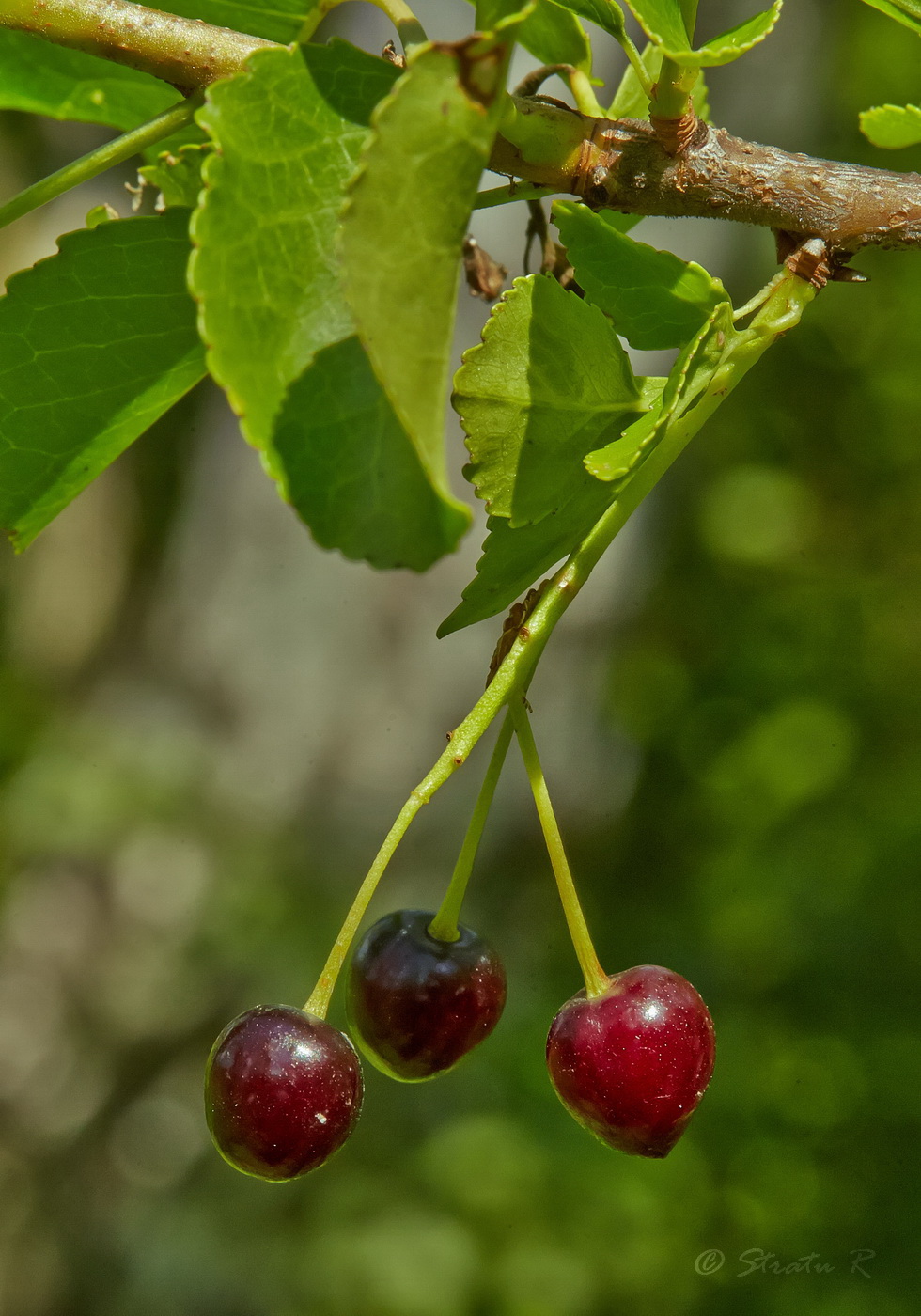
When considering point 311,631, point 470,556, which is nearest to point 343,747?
point 311,631

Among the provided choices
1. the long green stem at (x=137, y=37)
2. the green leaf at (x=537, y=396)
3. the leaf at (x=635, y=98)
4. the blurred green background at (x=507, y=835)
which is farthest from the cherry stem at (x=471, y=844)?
the blurred green background at (x=507, y=835)

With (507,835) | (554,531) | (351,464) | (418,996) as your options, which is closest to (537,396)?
(554,531)

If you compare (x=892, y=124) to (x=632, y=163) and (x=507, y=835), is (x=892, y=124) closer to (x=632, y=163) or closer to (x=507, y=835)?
(x=632, y=163)

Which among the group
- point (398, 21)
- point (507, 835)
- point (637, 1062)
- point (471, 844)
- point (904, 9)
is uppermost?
point (398, 21)

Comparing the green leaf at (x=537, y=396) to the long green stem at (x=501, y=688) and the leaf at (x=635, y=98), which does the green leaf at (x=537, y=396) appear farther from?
the leaf at (x=635, y=98)

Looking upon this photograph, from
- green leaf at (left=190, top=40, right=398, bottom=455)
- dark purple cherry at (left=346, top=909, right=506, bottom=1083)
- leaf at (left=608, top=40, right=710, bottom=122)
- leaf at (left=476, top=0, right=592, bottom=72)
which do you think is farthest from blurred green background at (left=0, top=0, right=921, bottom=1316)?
green leaf at (left=190, top=40, right=398, bottom=455)

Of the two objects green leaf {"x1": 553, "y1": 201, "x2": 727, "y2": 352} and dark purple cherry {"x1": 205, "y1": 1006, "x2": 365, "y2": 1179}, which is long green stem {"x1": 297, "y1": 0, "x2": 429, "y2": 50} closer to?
green leaf {"x1": 553, "y1": 201, "x2": 727, "y2": 352}
